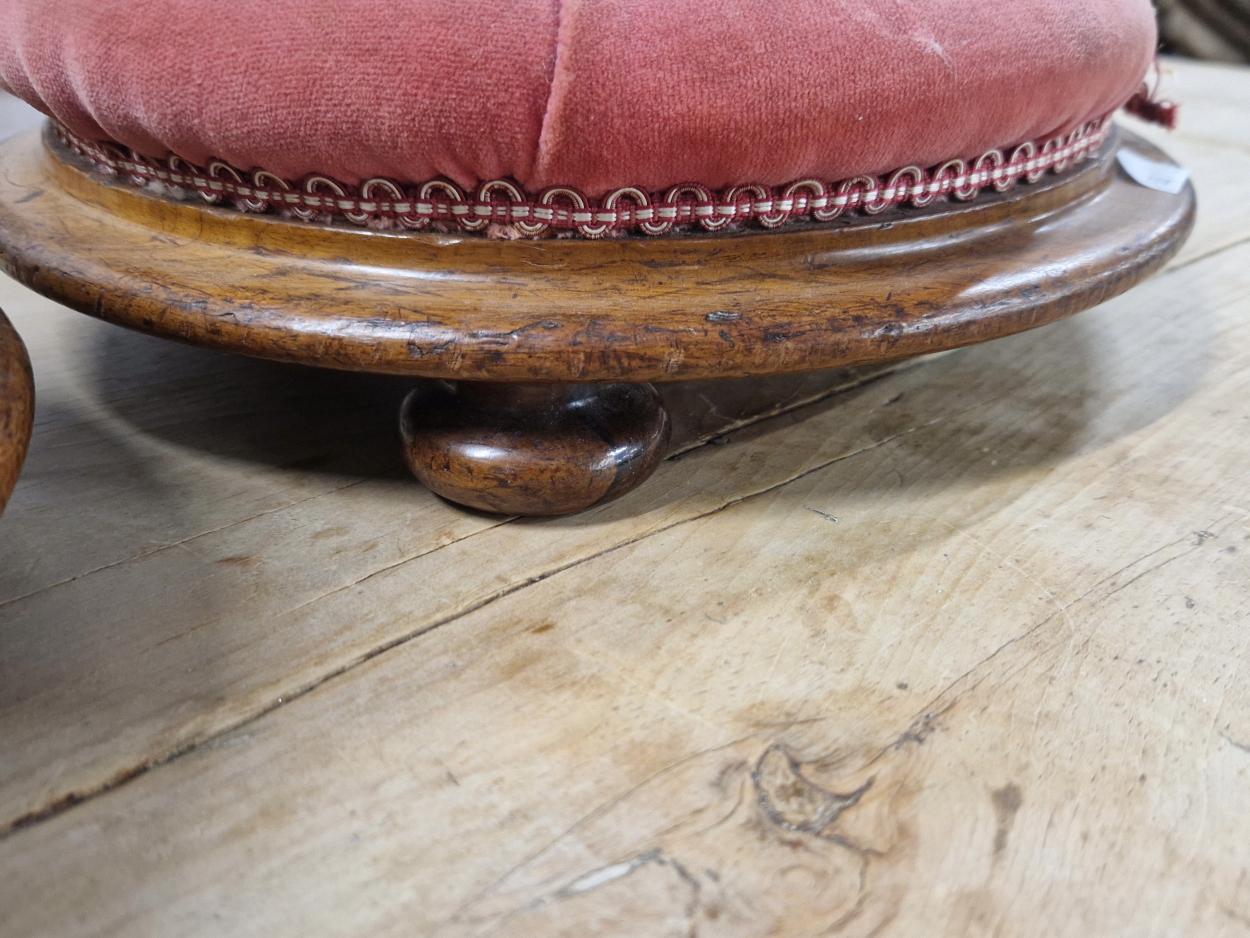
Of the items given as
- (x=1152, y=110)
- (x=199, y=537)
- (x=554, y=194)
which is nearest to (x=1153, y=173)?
(x=1152, y=110)

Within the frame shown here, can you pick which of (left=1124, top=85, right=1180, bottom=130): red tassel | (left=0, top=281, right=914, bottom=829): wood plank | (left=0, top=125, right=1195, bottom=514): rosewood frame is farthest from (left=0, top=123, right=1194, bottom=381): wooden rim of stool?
(left=1124, top=85, right=1180, bottom=130): red tassel

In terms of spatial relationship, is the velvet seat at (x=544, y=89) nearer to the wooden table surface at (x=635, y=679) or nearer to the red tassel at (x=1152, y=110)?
the wooden table surface at (x=635, y=679)

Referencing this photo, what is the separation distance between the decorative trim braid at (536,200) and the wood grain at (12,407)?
122mm

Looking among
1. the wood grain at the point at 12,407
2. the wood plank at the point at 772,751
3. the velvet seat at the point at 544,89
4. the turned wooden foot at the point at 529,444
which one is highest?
the velvet seat at the point at 544,89

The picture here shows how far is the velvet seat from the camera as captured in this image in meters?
0.45

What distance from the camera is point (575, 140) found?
1.51 ft

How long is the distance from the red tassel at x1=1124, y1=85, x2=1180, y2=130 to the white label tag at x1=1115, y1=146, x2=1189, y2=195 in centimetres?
4

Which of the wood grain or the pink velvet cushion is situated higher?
the pink velvet cushion

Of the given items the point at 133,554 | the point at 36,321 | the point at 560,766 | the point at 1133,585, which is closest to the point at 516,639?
the point at 560,766

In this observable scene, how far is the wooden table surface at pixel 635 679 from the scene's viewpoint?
1.25ft

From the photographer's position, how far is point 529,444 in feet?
1.75

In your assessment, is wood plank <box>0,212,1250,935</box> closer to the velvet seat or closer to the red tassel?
the velvet seat

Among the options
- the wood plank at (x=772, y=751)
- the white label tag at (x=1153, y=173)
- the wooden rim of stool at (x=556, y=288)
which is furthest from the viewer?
the white label tag at (x=1153, y=173)

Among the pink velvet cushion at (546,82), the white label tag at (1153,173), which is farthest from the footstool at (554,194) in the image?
the white label tag at (1153,173)
